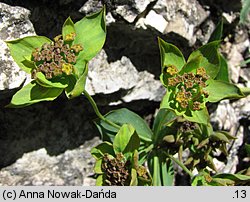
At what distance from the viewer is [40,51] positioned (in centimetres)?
215

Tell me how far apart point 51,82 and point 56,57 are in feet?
0.39

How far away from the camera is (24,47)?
7.16ft

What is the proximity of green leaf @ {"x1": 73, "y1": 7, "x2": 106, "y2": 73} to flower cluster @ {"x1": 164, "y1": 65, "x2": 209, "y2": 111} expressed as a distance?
13.9 inches

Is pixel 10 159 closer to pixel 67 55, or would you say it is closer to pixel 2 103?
pixel 2 103

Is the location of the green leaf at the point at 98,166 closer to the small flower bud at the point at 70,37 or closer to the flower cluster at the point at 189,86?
the flower cluster at the point at 189,86

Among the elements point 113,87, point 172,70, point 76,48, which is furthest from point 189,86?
point 113,87

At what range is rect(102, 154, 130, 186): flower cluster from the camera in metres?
2.35

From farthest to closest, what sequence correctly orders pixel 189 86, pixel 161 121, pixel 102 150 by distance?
1. pixel 161 121
2. pixel 102 150
3. pixel 189 86

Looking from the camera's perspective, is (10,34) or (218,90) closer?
(218,90)

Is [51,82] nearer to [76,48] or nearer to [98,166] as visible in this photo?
[76,48]

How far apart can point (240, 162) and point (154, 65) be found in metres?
0.91

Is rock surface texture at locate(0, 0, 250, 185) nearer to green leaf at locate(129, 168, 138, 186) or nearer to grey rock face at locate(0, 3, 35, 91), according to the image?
grey rock face at locate(0, 3, 35, 91)

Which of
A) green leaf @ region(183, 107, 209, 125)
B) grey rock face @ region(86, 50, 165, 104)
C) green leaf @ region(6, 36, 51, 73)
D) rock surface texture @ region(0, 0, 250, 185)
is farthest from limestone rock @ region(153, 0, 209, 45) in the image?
green leaf @ region(6, 36, 51, 73)

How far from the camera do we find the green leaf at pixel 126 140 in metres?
2.37
